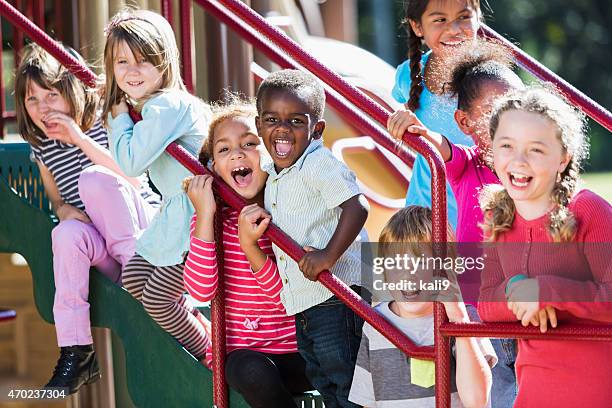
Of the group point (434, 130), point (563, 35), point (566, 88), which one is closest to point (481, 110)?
point (434, 130)

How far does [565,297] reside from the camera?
290 centimetres

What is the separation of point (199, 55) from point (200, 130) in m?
1.98

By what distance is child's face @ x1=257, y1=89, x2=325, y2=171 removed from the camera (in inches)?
141

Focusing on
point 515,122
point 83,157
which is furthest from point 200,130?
point 515,122

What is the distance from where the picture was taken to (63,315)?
14.2 feet

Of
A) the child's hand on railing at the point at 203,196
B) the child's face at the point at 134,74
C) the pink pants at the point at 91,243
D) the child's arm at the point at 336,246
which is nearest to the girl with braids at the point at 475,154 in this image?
the child's arm at the point at 336,246

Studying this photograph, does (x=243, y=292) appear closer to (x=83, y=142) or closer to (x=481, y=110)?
(x=481, y=110)

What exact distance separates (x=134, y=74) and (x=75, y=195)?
78 cm

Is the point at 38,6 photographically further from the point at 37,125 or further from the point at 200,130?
the point at 200,130

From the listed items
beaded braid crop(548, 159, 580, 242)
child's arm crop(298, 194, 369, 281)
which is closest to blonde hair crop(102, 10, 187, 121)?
child's arm crop(298, 194, 369, 281)

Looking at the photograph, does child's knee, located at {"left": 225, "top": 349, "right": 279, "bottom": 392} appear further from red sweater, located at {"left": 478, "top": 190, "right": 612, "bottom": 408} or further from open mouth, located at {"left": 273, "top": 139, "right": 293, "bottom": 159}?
red sweater, located at {"left": 478, "top": 190, "right": 612, "bottom": 408}

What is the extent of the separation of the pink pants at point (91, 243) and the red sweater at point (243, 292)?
663 mm

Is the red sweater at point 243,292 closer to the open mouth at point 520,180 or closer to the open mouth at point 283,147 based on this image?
the open mouth at point 283,147

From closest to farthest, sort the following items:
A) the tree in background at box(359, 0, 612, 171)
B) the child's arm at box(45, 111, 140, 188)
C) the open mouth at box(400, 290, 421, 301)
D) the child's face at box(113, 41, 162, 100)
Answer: the open mouth at box(400, 290, 421, 301), the child's face at box(113, 41, 162, 100), the child's arm at box(45, 111, 140, 188), the tree in background at box(359, 0, 612, 171)
